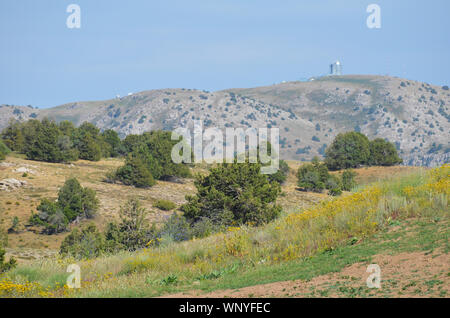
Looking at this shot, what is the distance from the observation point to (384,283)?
317 inches

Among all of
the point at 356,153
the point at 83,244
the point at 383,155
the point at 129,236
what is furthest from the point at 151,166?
the point at 383,155

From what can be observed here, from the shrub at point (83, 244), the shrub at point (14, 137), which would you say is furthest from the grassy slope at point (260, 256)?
the shrub at point (14, 137)

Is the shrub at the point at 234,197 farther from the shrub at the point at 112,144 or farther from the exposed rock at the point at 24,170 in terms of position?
the shrub at the point at 112,144

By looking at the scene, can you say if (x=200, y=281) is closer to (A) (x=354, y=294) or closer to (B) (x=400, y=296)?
(A) (x=354, y=294)

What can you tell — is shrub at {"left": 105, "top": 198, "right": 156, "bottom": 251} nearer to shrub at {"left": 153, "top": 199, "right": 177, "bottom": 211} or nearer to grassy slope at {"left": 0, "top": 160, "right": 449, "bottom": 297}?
grassy slope at {"left": 0, "top": 160, "right": 449, "bottom": 297}

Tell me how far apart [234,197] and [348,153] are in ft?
138

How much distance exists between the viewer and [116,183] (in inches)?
2046

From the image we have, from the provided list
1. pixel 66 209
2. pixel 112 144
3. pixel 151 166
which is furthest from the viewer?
pixel 112 144

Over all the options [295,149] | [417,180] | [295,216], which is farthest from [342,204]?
[295,149]

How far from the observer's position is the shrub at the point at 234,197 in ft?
97.2

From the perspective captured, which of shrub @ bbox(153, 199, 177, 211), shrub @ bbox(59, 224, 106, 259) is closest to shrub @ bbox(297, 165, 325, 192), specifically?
shrub @ bbox(153, 199, 177, 211)

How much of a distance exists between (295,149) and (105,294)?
17923cm

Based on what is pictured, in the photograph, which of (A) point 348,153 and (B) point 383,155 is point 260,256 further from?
(B) point 383,155

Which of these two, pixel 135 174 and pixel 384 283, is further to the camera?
pixel 135 174
